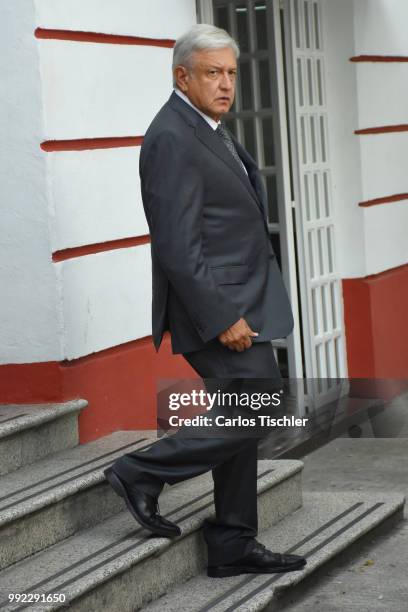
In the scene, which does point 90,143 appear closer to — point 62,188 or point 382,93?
point 62,188

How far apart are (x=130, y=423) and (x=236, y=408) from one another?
1.42 metres

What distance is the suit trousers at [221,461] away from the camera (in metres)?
4.63

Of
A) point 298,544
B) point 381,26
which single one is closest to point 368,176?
point 381,26

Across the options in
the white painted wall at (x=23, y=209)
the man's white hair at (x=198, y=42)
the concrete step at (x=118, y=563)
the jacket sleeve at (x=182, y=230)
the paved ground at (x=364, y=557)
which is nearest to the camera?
the concrete step at (x=118, y=563)

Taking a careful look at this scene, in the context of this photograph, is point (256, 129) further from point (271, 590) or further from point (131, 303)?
point (271, 590)

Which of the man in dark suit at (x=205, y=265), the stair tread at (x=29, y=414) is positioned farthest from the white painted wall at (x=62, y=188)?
the man in dark suit at (x=205, y=265)

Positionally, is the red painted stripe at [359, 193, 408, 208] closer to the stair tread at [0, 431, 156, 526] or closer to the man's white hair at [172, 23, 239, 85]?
the stair tread at [0, 431, 156, 526]

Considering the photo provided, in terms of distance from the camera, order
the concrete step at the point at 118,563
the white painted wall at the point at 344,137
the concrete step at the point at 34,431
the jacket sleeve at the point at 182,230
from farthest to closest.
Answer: the white painted wall at the point at 344,137, the concrete step at the point at 34,431, the jacket sleeve at the point at 182,230, the concrete step at the point at 118,563

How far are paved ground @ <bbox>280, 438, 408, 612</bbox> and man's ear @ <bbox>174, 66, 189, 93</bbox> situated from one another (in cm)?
188

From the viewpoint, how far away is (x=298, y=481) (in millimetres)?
5746

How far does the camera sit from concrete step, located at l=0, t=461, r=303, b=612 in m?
4.32

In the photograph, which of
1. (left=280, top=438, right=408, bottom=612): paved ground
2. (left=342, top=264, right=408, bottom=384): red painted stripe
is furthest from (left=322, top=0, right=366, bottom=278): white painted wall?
(left=280, top=438, right=408, bottom=612): paved ground

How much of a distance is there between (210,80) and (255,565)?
1.74 m

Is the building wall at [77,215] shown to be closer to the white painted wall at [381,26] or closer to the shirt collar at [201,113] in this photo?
the shirt collar at [201,113]
